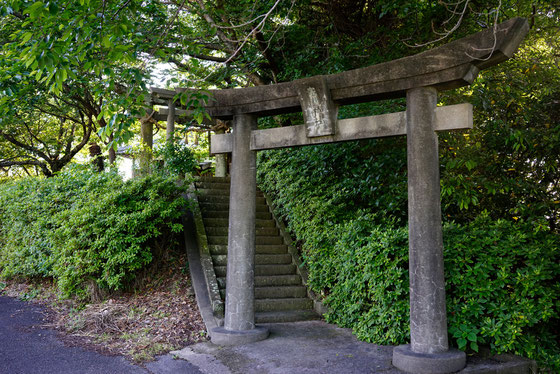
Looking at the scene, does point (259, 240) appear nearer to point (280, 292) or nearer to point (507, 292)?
point (280, 292)

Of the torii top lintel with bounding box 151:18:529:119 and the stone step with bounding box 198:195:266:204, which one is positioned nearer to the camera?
the torii top lintel with bounding box 151:18:529:119

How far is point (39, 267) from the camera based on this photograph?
8.48 metres

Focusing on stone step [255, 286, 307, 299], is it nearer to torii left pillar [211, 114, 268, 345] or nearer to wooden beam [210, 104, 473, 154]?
torii left pillar [211, 114, 268, 345]

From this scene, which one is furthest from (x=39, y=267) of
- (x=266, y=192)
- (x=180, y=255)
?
(x=266, y=192)

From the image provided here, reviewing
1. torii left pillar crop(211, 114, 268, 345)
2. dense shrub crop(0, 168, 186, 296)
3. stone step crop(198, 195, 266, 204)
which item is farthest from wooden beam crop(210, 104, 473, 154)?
stone step crop(198, 195, 266, 204)

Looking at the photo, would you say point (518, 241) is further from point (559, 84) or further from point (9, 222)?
point (9, 222)

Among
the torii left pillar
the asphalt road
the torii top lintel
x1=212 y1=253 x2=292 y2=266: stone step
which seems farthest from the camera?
x1=212 y1=253 x2=292 y2=266: stone step

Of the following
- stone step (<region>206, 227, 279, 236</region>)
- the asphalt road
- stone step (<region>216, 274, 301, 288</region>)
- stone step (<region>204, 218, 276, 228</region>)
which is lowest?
the asphalt road

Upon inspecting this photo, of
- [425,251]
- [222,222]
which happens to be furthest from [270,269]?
[425,251]

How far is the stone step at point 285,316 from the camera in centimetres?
632

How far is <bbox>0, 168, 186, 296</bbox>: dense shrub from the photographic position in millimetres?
6942

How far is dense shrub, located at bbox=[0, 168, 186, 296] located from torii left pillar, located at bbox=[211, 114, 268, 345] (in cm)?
208

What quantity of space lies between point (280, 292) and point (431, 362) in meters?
3.16

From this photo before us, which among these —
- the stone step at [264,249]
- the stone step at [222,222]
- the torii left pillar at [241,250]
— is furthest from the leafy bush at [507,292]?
the stone step at [222,222]
